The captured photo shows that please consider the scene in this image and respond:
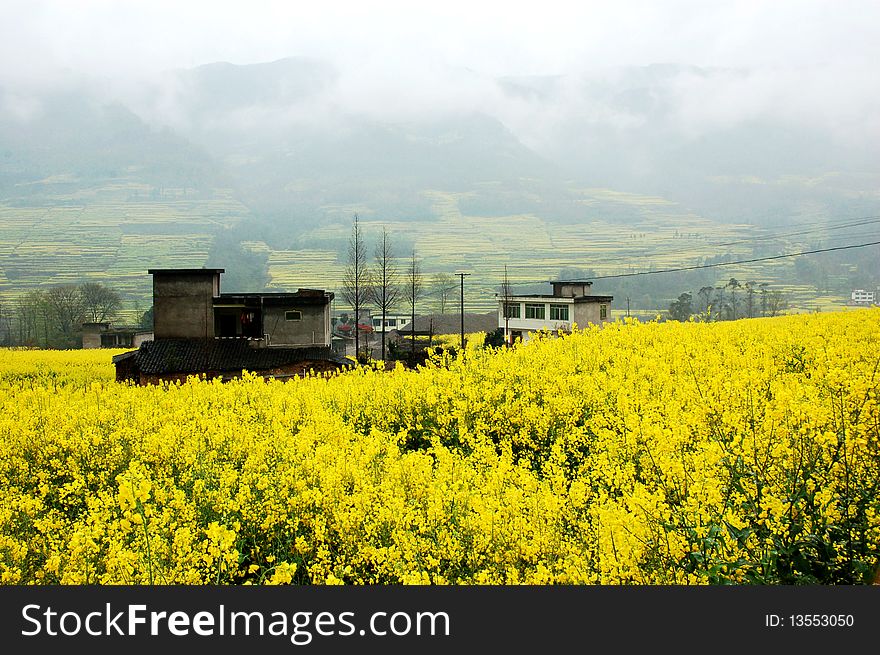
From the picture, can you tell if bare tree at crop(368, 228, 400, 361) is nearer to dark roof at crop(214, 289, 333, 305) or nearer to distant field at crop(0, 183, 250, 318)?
dark roof at crop(214, 289, 333, 305)

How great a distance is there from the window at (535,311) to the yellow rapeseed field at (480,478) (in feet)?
52.8

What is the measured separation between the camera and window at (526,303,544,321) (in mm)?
21920

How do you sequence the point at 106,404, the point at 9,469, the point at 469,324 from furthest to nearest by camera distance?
the point at 469,324
the point at 106,404
the point at 9,469

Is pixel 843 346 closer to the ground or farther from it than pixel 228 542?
farther from it

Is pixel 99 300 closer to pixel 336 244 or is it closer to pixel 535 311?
pixel 535 311

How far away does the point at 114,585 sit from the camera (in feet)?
7.73

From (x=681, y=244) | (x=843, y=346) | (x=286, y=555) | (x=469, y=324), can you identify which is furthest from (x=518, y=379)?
(x=681, y=244)

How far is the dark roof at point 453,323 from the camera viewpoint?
30078mm

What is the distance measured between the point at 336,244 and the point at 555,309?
36196 millimetres

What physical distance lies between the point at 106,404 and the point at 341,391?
1.90 m

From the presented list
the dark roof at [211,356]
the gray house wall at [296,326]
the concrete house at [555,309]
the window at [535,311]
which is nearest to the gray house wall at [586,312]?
the concrete house at [555,309]

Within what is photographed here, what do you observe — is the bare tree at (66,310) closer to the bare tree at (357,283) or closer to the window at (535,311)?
the bare tree at (357,283)

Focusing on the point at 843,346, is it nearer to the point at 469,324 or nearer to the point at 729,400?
the point at 729,400

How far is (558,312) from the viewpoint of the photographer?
69.6 feet
